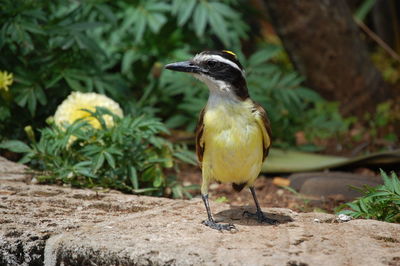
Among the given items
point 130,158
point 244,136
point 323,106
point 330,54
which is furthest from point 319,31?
point 244,136

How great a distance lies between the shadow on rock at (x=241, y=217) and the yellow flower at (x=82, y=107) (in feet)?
4.92

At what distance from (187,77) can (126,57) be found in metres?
0.83

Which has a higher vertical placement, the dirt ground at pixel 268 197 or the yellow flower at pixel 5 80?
the yellow flower at pixel 5 80

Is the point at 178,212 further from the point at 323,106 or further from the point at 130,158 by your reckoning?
the point at 323,106

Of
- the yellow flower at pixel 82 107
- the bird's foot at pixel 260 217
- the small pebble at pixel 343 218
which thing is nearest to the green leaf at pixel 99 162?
the yellow flower at pixel 82 107

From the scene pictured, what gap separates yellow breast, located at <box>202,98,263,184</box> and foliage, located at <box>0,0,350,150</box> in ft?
7.37

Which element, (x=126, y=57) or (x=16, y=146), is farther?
(x=126, y=57)

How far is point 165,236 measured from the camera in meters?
3.66

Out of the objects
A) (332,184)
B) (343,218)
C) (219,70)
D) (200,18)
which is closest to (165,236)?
(219,70)

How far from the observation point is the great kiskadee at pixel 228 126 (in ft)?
13.4

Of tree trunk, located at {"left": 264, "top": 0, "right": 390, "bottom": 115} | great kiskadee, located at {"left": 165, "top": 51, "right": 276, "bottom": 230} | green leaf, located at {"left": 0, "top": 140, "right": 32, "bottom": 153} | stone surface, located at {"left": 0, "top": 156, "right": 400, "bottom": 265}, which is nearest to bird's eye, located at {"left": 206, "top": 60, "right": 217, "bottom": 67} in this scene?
great kiskadee, located at {"left": 165, "top": 51, "right": 276, "bottom": 230}

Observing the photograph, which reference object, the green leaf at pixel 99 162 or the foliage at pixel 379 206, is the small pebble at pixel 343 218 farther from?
the green leaf at pixel 99 162

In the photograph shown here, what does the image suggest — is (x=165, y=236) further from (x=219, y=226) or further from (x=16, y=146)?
(x=16, y=146)

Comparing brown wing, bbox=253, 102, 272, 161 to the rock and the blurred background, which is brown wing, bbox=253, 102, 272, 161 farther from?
the rock
